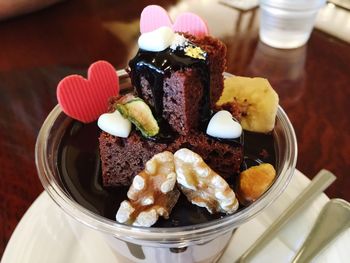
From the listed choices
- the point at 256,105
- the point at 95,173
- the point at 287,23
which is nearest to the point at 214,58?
the point at 256,105

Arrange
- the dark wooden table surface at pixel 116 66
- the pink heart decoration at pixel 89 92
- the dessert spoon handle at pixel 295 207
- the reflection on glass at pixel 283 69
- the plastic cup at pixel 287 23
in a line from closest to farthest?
the pink heart decoration at pixel 89 92 → the dessert spoon handle at pixel 295 207 → the dark wooden table surface at pixel 116 66 → the reflection on glass at pixel 283 69 → the plastic cup at pixel 287 23

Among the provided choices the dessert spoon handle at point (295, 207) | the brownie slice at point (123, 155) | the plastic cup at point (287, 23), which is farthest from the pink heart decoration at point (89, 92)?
the plastic cup at point (287, 23)

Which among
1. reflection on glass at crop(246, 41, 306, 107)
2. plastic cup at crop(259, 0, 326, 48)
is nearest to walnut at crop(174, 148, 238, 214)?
reflection on glass at crop(246, 41, 306, 107)

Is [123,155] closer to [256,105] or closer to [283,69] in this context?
[256,105]

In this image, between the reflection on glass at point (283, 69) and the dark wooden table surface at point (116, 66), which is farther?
the reflection on glass at point (283, 69)

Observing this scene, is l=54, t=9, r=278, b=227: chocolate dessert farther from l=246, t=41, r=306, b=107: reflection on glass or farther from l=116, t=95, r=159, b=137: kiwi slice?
l=246, t=41, r=306, b=107: reflection on glass

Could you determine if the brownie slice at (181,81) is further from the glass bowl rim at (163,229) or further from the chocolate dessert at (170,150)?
the glass bowl rim at (163,229)
